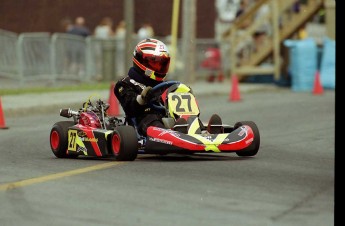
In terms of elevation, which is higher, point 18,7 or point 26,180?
point 18,7

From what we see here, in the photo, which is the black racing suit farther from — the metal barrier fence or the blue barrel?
the blue barrel

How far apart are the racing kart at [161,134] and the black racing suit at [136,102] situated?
8 cm

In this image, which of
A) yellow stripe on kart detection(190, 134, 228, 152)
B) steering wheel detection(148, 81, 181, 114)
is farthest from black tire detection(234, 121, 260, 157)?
steering wheel detection(148, 81, 181, 114)

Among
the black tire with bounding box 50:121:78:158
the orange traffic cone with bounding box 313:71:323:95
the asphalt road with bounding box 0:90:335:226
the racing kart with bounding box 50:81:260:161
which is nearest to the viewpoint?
the asphalt road with bounding box 0:90:335:226

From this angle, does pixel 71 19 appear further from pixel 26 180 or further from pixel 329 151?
pixel 26 180

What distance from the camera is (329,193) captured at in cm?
1011

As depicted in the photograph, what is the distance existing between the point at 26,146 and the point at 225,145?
140 inches

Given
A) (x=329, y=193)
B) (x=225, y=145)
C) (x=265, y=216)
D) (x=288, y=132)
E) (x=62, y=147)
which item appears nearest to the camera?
Answer: (x=265, y=216)

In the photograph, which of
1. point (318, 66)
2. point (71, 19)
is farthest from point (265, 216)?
point (71, 19)

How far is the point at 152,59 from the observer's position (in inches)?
526

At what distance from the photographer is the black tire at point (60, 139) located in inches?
524

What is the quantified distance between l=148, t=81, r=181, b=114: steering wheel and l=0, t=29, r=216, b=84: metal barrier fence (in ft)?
47.7

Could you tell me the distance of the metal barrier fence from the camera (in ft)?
92.5

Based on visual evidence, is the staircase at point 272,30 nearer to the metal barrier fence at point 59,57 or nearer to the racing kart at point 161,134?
the metal barrier fence at point 59,57
